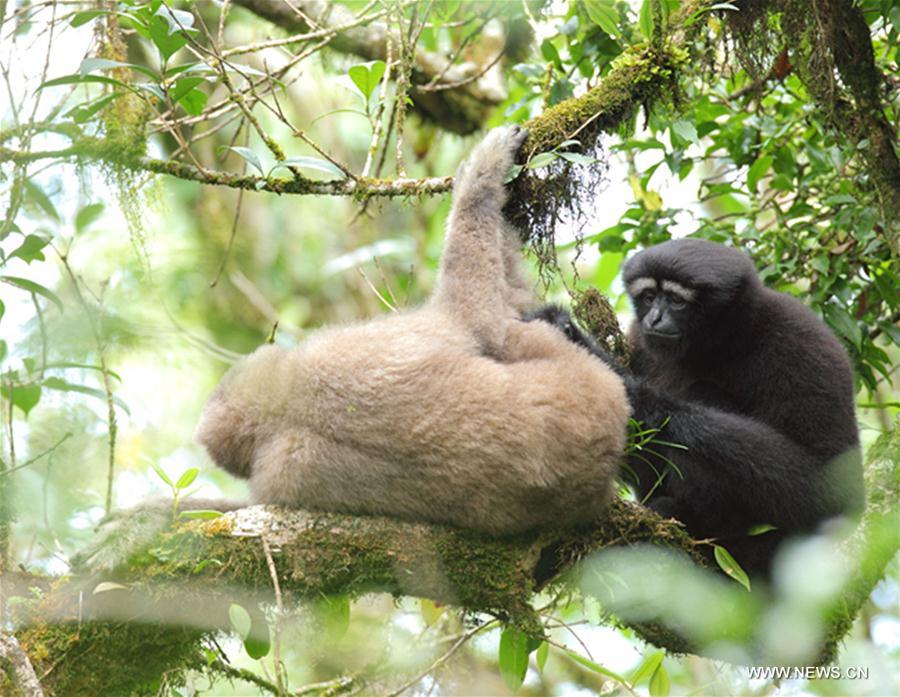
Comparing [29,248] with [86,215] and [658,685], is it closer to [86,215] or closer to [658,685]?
[86,215]

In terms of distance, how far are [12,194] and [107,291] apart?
1.62 metres

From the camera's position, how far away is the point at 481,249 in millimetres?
5859

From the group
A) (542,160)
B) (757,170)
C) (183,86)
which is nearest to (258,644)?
(542,160)

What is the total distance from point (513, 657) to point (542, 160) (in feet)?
9.06

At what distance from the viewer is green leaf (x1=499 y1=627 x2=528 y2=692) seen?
19.2ft

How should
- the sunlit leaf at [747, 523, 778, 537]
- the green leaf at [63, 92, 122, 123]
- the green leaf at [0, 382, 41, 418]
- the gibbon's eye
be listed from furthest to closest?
the gibbon's eye → the sunlit leaf at [747, 523, 778, 537] → the green leaf at [63, 92, 122, 123] → the green leaf at [0, 382, 41, 418]

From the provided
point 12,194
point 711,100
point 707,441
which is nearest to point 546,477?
point 707,441

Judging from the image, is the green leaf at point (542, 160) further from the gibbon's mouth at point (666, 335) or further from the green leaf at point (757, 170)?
the green leaf at point (757, 170)

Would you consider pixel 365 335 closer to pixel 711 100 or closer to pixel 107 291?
pixel 107 291

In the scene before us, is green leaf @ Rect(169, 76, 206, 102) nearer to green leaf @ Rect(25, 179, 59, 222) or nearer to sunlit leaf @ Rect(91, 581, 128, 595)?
green leaf @ Rect(25, 179, 59, 222)

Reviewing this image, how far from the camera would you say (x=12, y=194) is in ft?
17.5

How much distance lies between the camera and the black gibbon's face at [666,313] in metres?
7.17

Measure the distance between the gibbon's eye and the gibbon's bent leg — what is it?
59.8 inches

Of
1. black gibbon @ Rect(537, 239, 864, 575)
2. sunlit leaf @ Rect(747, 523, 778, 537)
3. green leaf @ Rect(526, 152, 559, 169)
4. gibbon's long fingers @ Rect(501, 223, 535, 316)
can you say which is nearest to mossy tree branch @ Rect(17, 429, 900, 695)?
sunlit leaf @ Rect(747, 523, 778, 537)
